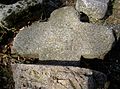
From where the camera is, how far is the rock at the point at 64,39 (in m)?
4.39

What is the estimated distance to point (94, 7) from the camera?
4.85 metres

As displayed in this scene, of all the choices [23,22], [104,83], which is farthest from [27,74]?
[23,22]

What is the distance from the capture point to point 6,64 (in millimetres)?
4617

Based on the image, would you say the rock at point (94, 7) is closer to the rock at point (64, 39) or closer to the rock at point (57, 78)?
the rock at point (64, 39)

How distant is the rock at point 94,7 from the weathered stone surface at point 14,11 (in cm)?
68

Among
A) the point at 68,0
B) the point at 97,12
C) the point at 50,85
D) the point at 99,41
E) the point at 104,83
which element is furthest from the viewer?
the point at 68,0

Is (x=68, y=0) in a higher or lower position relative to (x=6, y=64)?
higher

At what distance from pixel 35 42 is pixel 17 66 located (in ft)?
2.09

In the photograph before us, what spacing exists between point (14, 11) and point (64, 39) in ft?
2.81

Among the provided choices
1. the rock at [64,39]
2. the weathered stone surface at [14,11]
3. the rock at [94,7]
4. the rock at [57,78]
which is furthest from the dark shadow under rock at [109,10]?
the rock at [57,78]

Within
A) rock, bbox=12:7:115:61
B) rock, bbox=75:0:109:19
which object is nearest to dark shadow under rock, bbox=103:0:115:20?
rock, bbox=75:0:109:19

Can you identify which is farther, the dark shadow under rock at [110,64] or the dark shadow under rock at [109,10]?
the dark shadow under rock at [109,10]

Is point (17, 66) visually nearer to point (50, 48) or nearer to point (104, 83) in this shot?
point (50, 48)

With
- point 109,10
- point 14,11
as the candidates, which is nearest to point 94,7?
point 109,10
